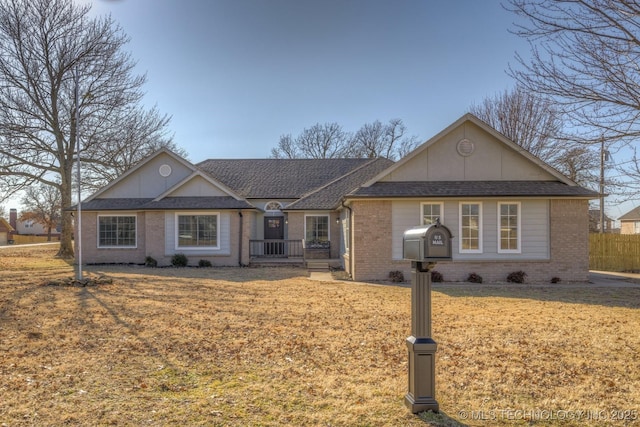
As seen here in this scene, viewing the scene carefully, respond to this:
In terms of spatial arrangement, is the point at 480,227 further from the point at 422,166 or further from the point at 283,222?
the point at 283,222

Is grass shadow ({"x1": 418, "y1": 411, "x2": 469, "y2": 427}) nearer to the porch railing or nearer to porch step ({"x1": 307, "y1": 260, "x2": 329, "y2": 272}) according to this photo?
porch step ({"x1": 307, "y1": 260, "x2": 329, "y2": 272})

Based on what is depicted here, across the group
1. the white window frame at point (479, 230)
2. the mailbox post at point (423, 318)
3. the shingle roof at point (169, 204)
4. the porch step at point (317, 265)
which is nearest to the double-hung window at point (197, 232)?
the shingle roof at point (169, 204)

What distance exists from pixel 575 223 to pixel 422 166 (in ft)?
19.0

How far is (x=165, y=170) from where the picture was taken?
22.1m

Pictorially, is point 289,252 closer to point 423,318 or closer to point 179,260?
point 179,260

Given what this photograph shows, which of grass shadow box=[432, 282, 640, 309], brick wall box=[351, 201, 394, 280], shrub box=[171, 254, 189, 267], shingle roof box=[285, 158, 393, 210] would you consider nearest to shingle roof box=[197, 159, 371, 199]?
shingle roof box=[285, 158, 393, 210]

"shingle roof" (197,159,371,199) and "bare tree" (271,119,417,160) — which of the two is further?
"bare tree" (271,119,417,160)

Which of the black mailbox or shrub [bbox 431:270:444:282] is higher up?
the black mailbox

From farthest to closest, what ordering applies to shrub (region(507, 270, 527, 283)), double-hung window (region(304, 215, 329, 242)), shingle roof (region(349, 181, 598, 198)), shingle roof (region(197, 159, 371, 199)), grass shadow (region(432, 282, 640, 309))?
1. shingle roof (region(197, 159, 371, 199))
2. double-hung window (region(304, 215, 329, 242))
3. shrub (region(507, 270, 527, 283))
4. shingle roof (region(349, 181, 598, 198))
5. grass shadow (region(432, 282, 640, 309))

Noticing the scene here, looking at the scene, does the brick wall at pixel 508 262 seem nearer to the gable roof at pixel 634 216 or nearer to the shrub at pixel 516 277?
the shrub at pixel 516 277

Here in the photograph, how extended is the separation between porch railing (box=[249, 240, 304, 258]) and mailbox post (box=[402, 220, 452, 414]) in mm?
17716

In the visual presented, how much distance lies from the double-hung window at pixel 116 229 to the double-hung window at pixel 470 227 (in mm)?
15964

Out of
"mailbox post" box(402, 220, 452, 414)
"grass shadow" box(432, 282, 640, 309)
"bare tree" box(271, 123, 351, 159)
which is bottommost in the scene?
"grass shadow" box(432, 282, 640, 309)

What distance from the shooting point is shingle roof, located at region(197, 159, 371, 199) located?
2528 centimetres
